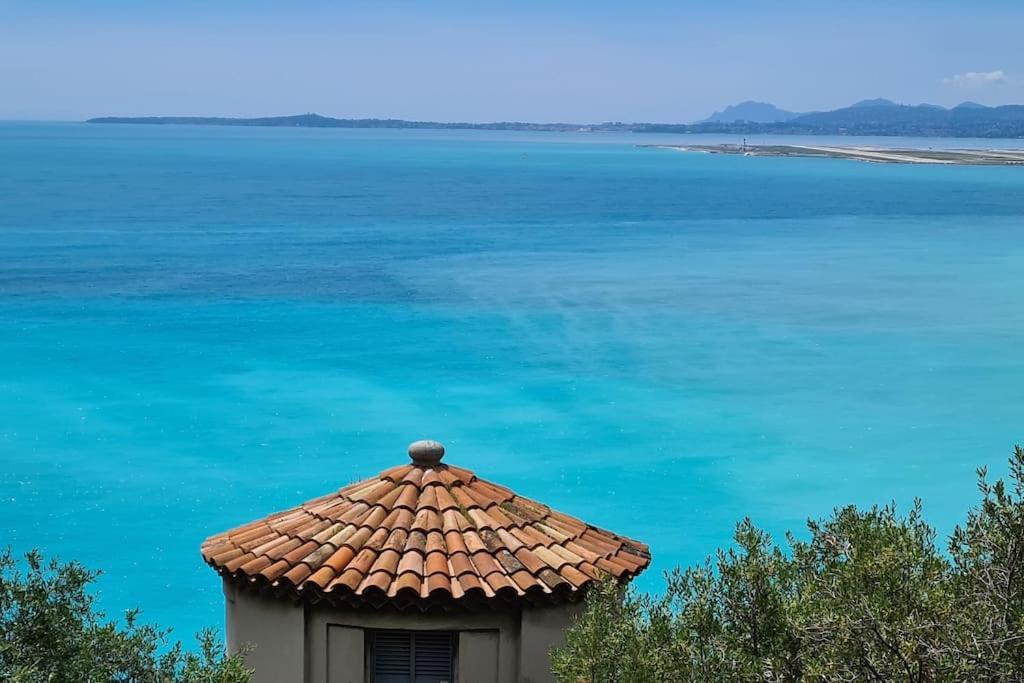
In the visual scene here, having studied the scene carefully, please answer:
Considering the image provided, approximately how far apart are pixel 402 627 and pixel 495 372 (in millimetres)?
25375

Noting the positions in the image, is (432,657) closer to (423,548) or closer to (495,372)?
(423,548)

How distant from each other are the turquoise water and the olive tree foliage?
1356 cm

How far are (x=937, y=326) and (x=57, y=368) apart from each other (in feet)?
79.5

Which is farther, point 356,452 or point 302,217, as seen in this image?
point 302,217

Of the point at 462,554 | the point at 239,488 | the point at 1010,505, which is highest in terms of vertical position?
the point at 1010,505

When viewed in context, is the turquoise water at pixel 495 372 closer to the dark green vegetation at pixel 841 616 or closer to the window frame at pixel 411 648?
the window frame at pixel 411 648

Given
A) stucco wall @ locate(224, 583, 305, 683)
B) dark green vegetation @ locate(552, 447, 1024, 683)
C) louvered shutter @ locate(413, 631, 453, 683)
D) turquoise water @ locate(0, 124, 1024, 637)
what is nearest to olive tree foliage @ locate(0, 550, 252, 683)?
stucco wall @ locate(224, 583, 305, 683)

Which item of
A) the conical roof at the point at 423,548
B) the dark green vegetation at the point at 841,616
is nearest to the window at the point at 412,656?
the conical roof at the point at 423,548

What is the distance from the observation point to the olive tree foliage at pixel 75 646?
243 inches

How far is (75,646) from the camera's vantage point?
251 inches

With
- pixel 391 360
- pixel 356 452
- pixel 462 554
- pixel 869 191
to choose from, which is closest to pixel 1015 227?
pixel 869 191

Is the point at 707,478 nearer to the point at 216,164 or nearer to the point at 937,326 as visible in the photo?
the point at 937,326

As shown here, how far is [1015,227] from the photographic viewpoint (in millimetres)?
63156

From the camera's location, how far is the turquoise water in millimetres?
24438
